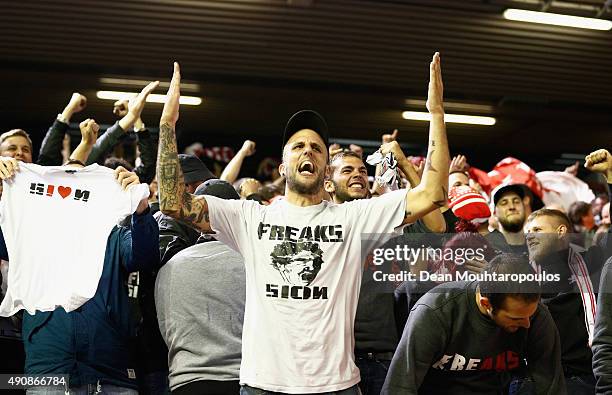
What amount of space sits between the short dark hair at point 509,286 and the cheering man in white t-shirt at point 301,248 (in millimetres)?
570

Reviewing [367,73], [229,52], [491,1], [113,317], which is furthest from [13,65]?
[113,317]

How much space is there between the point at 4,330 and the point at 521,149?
1237 cm

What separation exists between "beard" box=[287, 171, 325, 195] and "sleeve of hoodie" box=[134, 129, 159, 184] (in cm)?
196

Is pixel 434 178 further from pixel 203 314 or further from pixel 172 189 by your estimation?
pixel 203 314

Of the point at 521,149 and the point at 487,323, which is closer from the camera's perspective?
the point at 487,323

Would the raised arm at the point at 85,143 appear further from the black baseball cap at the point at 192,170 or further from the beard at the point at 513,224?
the beard at the point at 513,224

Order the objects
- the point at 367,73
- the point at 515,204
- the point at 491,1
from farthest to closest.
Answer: the point at 367,73
the point at 491,1
the point at 515,204

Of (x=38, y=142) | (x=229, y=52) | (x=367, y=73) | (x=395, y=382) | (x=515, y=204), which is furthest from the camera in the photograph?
(x=38, y=142)

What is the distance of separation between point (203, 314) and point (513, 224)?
8.91 feet

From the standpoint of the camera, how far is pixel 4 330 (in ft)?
14.1

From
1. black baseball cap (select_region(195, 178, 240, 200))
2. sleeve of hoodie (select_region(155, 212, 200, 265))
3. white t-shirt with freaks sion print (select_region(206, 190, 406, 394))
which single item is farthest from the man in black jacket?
sleeve of hoodie (select_region(155, 212, 200, 265))

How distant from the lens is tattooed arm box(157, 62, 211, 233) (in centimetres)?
316

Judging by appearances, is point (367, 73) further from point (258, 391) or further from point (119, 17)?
point (258, 391)

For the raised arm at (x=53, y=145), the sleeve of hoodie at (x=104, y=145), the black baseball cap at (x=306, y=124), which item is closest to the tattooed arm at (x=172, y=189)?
the black baseball cap at (x=306, y=124)
